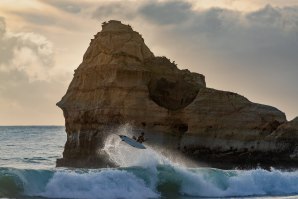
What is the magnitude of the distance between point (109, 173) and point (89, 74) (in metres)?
16.8

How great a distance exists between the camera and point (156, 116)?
140 feet

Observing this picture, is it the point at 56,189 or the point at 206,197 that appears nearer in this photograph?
the point at 56,189

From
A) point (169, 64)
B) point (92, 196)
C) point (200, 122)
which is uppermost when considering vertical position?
point (169, 64)

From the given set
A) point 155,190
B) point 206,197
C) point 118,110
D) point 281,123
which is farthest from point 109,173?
point 281,123

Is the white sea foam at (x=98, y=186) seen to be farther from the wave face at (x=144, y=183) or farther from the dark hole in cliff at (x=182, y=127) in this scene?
the dark hole in cliff at (x=182, y=127)

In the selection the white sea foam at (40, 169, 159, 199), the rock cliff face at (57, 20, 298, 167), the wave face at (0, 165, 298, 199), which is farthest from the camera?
the rock cliff face at (57, 20, 298, 167)

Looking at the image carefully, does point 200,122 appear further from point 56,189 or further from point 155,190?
point 56,189

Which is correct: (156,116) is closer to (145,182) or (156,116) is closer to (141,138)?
(141,138)

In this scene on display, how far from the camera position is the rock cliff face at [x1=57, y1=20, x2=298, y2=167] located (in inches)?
1662

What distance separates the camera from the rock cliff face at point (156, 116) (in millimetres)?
42219

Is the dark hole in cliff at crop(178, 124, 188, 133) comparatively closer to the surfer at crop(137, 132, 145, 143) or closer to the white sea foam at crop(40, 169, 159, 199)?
the surfer at crop(137, 132, 145, 143)

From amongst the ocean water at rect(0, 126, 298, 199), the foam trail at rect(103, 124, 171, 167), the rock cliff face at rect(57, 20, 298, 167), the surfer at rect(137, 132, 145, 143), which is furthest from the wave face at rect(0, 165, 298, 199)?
the rock cliff face at rect(57, 20, 298, 167)

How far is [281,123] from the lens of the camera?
42.8m

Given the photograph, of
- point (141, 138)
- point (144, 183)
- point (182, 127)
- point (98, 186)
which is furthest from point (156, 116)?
point (98, 186)
